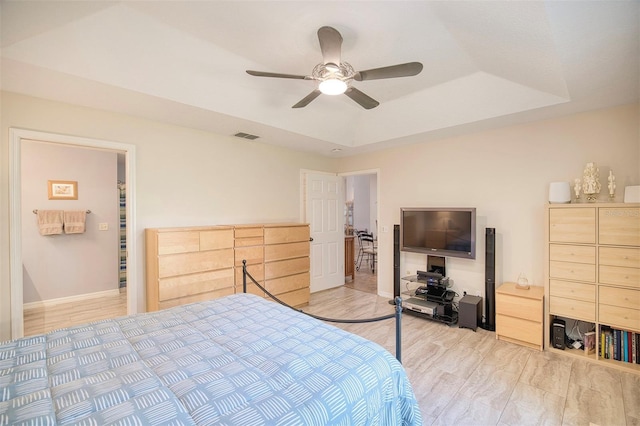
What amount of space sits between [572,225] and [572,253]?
282 millimetres

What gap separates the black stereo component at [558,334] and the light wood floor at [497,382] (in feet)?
0.47

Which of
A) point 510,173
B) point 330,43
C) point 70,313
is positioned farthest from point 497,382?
point 70,313

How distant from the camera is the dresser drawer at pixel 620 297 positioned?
8.03 feet

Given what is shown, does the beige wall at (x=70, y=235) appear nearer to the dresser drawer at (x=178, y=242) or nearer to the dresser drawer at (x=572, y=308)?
the dresser drawer at (x=178, y=242)

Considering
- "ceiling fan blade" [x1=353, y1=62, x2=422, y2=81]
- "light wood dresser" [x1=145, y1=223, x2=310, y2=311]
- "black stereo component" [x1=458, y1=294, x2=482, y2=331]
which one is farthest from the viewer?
"black stereo component" [x1=458, y1=294, x2=482, y2=331]

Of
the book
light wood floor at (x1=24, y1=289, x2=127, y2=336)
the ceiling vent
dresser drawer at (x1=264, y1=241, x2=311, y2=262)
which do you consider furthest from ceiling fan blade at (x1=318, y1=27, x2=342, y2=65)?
light wood floor at (x1=24, y1=289, x2=127, y2=336)

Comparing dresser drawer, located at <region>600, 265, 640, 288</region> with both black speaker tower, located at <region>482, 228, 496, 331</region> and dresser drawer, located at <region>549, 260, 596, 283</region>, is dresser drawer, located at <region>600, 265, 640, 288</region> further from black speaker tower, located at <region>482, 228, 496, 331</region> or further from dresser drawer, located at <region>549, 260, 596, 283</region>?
black speaker tower, located at <region>482, 228, 496, 331</region>

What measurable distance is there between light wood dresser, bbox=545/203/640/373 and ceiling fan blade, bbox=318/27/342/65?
2717 millimetres

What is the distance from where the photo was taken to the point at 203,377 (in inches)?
48.9

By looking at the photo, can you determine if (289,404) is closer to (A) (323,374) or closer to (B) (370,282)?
(A) (323,374)

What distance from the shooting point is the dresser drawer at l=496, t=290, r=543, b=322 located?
288cm

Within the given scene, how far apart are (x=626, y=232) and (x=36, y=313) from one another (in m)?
7.12

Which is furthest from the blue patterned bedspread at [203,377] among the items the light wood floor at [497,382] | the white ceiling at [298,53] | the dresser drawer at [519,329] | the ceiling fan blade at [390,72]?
the dresser drawer at [519,329]

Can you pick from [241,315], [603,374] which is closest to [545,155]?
[603,374]
